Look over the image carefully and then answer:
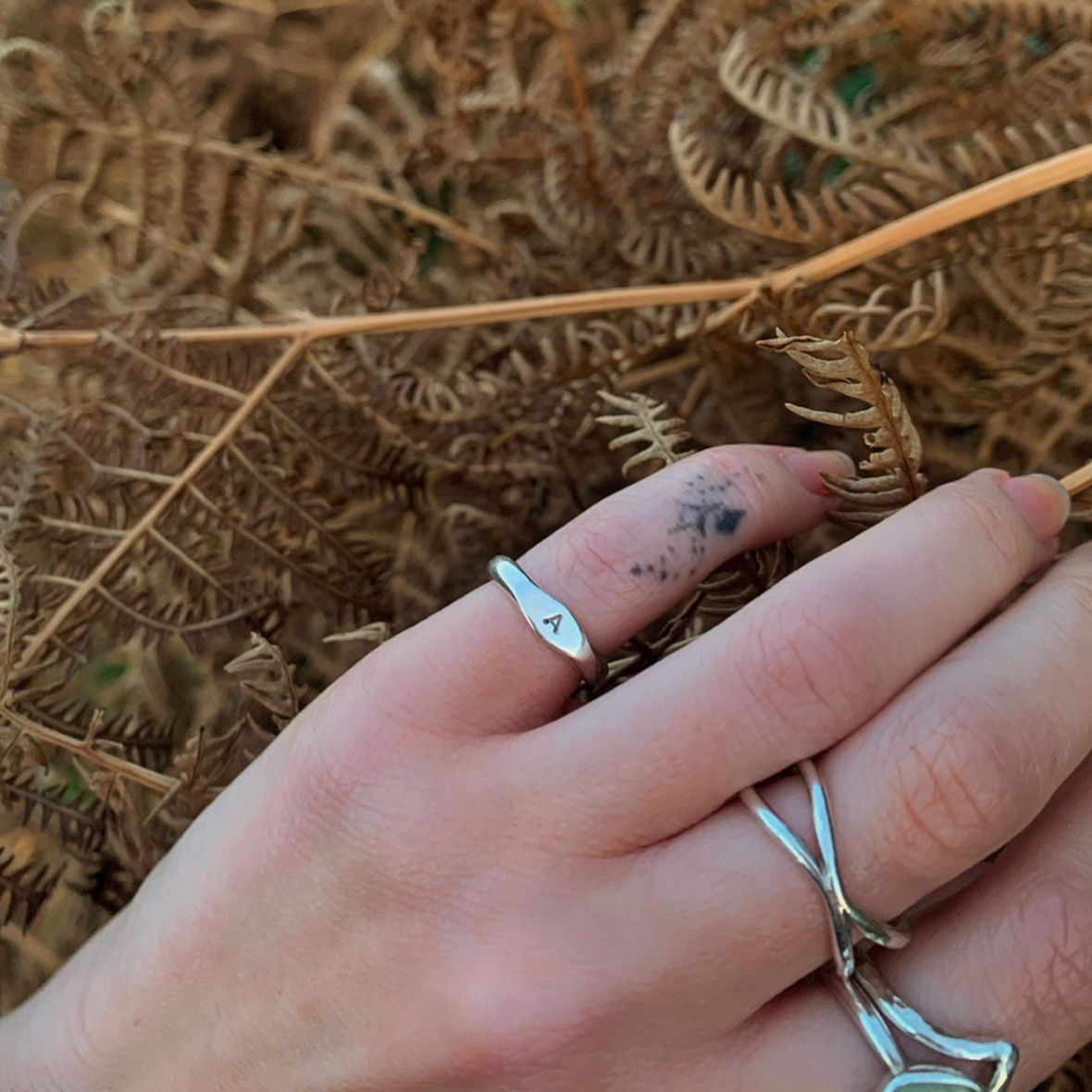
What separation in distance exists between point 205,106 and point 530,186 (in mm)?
564

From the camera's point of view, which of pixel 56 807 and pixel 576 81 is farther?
pixel 576 81

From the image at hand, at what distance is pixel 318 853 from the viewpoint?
0.65 m

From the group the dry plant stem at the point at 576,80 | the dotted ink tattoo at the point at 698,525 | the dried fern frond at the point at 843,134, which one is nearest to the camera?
the dotted ink tattoo at the point at 698,525

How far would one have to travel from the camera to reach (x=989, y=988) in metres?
0.57

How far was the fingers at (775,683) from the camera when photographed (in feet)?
1.90

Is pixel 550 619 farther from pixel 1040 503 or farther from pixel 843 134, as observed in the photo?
pixel 843 134

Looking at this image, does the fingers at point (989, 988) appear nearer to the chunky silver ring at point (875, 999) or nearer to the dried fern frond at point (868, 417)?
the chunky silver ring at point (875, 999)

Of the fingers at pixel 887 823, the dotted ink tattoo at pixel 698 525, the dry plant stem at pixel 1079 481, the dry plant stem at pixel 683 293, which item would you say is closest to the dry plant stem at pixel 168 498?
the dry plant stem at pixel 683 293

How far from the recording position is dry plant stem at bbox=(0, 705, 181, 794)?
76 cm

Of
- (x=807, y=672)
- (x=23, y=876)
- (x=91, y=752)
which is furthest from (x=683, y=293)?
(x=23, y=876)

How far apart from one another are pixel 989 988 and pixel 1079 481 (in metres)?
0.36

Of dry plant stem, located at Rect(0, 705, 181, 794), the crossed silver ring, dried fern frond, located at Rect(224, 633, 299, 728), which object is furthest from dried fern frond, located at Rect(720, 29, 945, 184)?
dry plant stem, located at Rect(0, 705, 181, 794)

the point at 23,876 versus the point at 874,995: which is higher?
the point at 874,995

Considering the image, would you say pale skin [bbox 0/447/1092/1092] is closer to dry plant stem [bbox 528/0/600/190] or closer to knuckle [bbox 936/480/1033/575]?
knuckle [bbox 936/480/1033/575]
